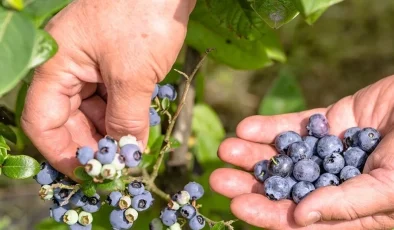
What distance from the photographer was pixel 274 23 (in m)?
1.09

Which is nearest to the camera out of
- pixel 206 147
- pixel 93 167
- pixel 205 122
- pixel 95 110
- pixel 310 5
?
pixel 310 5

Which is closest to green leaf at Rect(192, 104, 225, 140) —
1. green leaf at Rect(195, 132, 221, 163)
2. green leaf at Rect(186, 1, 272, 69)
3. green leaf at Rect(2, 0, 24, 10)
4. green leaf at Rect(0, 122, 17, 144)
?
green leaf at Rect(195, 132, 221, 163)

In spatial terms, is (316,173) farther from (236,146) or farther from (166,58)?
(166,58)

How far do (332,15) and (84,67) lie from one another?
2.32m

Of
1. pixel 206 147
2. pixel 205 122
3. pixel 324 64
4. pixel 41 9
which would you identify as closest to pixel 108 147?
pixel 41 9

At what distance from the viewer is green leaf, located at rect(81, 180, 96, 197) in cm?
107

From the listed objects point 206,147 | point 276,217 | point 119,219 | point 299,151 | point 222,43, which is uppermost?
point 222,43

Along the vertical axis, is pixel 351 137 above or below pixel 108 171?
above

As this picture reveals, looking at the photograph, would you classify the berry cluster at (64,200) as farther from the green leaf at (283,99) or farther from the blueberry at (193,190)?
the green leaf at (283,99)

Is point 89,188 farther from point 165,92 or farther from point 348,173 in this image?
point 348,173

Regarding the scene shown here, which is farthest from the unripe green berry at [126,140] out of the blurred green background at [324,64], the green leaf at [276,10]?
the blurred green background at [324,64]

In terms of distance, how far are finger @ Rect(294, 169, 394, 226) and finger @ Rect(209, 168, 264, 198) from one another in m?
0.23

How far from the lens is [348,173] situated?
51.2 inches

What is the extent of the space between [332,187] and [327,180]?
0.14m
